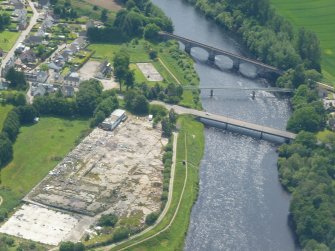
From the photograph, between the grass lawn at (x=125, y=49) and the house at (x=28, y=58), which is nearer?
the house at (x=28, y=58)

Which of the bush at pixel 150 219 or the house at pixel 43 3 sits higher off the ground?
the house at pixel 43 3

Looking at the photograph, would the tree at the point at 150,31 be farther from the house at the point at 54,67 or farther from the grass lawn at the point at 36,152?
the grass lawn at the point at 36,152

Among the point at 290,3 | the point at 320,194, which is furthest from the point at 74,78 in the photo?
the point at 290,3

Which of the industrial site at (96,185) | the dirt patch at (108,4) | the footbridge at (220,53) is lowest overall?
the industrial site at (96,185)

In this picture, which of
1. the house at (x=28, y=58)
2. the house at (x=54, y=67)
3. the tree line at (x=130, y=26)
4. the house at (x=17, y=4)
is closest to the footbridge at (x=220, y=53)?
the tree line at (x=130, y=26)

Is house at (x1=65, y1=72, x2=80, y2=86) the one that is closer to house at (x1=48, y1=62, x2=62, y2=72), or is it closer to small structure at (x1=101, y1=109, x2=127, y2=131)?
house at (x1=48, y1=62, x2=62, y2=72)

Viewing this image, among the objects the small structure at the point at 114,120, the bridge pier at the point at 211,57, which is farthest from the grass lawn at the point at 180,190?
the bridge pier at the point at 211,57

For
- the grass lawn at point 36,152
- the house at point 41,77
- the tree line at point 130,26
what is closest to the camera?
the grass lawn at point 36,152

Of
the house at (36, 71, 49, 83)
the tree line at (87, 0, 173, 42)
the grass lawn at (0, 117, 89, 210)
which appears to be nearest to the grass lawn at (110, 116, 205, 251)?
the grass lawn at (0, 117, 89, 210)

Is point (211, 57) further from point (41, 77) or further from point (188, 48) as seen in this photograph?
point (41, 77)

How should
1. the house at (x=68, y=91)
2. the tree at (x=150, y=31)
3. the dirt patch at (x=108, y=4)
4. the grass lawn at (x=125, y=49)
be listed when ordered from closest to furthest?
1. the house at (x=68, y=91)
2. the grass lawn at (x=125, y=49)
3. the tree at (x=150, y=31)
4. the dirt patch at (x=108, y=4)
